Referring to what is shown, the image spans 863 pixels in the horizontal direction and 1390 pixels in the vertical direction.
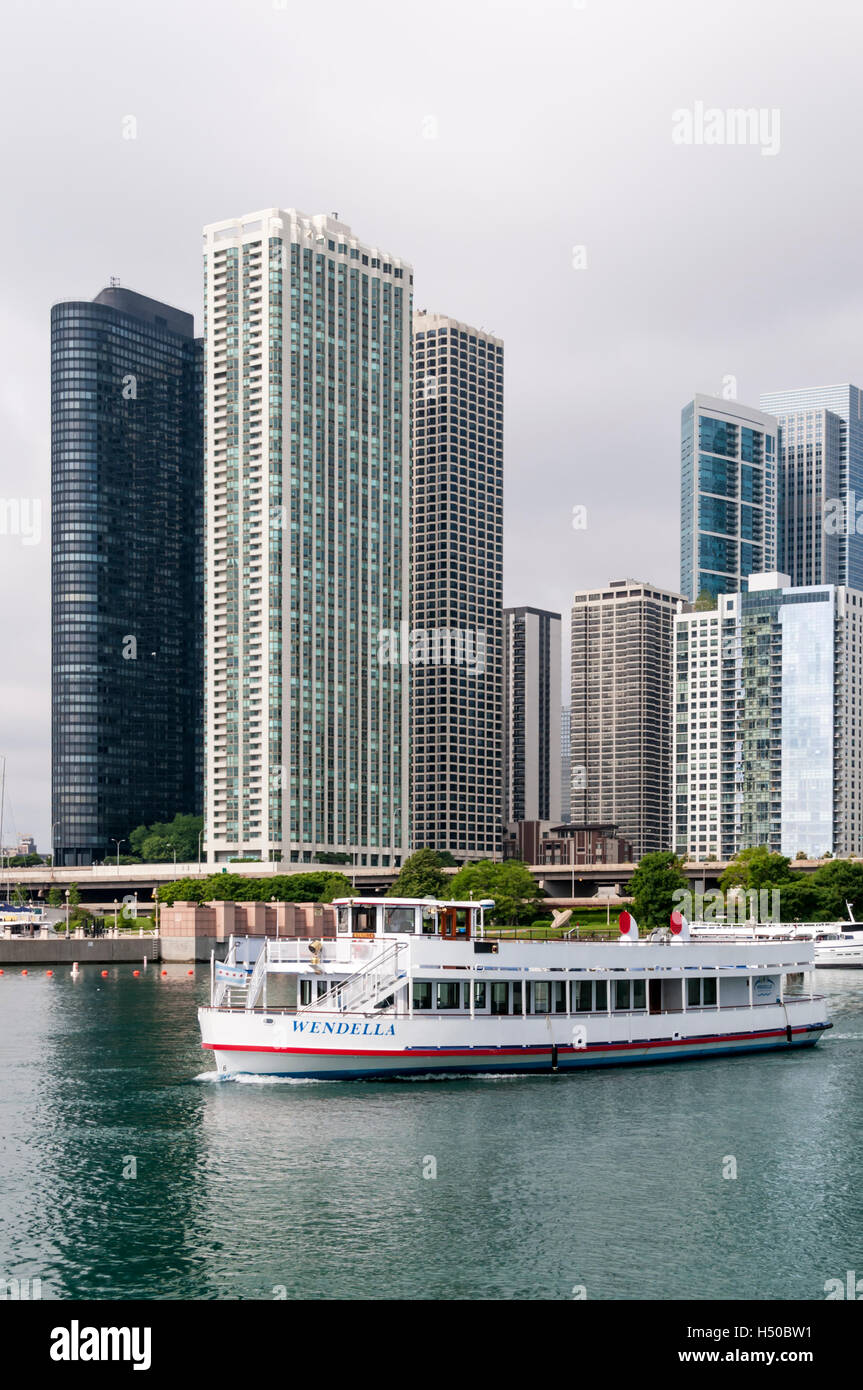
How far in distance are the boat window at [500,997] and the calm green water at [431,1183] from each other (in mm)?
3755

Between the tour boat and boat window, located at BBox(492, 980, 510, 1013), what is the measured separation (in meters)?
0.07

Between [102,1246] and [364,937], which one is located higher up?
[364,937]

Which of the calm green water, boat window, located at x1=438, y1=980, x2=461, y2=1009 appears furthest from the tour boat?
the calm green water

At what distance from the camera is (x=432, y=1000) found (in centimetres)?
7325

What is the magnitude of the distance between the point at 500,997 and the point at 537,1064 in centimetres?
399

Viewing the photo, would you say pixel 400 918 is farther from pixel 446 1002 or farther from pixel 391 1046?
pixel 391 1046

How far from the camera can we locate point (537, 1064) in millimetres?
75500

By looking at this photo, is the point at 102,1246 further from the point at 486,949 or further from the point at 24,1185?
the point at 486,949

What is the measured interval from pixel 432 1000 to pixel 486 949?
12.2 feet

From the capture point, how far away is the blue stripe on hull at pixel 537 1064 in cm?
7081

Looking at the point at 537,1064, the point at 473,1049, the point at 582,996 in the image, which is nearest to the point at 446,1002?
the point at 473,1049
